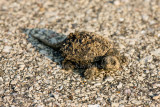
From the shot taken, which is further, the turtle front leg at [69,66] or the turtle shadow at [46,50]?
the turtle shadow at [46,50]

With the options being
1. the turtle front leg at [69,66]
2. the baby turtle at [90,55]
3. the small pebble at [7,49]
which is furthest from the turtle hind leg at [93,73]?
the small pebble at [7,49]

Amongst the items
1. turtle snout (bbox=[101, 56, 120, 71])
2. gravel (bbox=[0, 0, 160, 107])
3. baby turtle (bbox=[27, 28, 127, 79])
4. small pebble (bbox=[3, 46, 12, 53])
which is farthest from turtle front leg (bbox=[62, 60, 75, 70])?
small pebble (bbox=[3, 46, 12, 53])

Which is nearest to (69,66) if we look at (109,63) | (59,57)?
(59,57)

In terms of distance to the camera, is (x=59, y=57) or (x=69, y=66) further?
(x=59, y=57)

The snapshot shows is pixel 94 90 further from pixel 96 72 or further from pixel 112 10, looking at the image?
pixel 112 10

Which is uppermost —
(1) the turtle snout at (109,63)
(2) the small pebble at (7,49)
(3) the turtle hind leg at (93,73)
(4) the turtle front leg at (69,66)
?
(2) the small pebble at (7,49)

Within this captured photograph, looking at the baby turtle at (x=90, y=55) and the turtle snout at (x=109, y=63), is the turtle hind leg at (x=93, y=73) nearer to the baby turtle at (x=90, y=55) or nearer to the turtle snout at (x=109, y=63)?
the baby turtle at (x=90, y=55)

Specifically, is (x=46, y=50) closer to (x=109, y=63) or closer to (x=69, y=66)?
(x=69, y=66)
